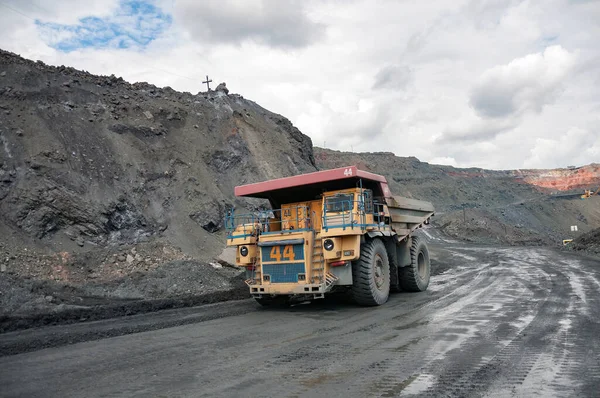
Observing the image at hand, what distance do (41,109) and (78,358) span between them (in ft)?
53.3

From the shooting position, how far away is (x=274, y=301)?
1112 cm

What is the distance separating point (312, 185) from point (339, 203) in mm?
836

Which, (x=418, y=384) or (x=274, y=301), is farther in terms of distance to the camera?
(x=274, y=301)

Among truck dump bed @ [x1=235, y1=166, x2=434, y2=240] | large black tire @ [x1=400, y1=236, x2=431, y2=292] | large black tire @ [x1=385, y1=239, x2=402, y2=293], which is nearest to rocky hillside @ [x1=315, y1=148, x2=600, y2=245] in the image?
large black tire @ [x1=400, y1=236, x2=431, y2=292]

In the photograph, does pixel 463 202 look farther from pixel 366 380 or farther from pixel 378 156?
pixel 366 380

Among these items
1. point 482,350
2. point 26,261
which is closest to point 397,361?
point 482,350

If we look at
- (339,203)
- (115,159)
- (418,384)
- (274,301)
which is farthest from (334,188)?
(115,159)

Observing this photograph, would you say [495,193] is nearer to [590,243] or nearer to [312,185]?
[590,243]

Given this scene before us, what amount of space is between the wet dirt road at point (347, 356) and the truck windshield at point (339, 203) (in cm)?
213

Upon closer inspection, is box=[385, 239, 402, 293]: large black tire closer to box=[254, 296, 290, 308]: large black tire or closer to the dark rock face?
box=[254, 296, 290, 308]: large black tire

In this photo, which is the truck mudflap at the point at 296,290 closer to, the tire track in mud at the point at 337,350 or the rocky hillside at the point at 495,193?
the tire track in mud at the point at 337,350

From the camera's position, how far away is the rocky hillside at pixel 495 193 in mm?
56656

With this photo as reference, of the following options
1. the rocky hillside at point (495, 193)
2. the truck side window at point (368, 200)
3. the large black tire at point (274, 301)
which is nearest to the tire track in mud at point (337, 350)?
the truck side window at point (368, 200)

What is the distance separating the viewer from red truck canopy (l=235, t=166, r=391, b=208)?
9.93 meters
